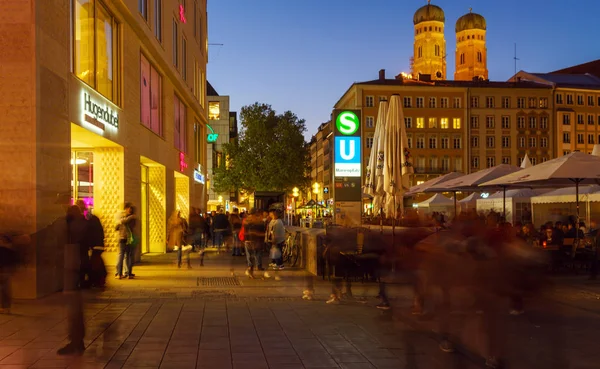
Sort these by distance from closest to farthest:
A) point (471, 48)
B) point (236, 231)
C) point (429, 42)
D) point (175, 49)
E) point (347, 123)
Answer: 1. point (347, 123)
2. point (236, 231)
3. point (175, 49)
4. point (429, 42)
5. point (471, 48)

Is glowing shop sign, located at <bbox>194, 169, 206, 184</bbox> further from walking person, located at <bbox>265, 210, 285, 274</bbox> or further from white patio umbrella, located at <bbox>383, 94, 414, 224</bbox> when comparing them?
white patio umbrella, located at <bbox>383, 94, 414, 224</bbox>

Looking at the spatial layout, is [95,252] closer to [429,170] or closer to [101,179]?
[101,179]

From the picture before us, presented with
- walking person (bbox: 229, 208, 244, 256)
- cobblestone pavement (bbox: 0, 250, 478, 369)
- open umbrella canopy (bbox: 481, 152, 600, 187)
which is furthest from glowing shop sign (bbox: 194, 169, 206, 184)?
cobblestone pavement (bbox: 0, 250, 478, 369)

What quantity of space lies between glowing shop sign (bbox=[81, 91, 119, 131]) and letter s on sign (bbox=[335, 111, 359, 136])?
5593 millimetres

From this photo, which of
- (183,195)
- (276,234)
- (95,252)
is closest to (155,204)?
(183,195)

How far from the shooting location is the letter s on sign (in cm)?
1495

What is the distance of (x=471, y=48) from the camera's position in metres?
133

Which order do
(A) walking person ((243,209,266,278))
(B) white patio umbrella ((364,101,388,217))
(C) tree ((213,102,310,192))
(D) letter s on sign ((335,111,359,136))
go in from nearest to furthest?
(D) letter s on sign ((335,111,359,136)), (A) walking person ((243,209,266,278)), (B) white patio umbrella ((364,101,388,217)), (C) tree ((213,102,310,192))

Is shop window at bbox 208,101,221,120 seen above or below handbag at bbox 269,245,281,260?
above

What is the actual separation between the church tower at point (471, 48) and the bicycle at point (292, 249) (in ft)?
385

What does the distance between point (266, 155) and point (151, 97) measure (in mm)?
49729

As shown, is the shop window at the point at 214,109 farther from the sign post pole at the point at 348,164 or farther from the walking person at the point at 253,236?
the sign post pole at the point at 348,164

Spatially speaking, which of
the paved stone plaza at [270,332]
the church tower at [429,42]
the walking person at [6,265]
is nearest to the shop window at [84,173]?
the paved stone plaza at [270,332]

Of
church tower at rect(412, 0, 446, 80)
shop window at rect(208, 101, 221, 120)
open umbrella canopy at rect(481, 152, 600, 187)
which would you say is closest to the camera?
open umbrella canopy at rect(481, 152, 600, 187)
